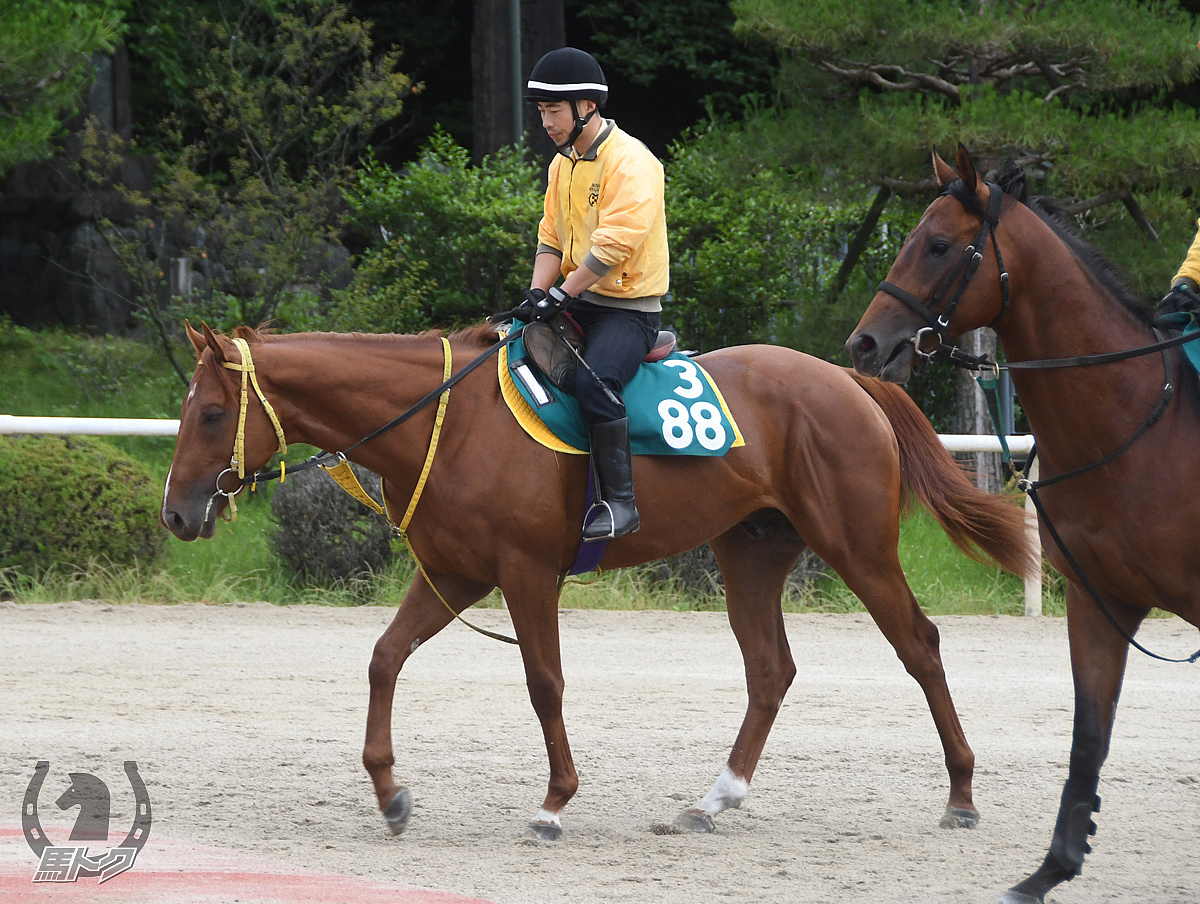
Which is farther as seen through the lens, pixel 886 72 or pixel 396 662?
pixel 886 72

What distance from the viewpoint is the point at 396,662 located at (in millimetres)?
4504

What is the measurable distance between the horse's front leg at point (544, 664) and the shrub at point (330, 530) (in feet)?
14.3

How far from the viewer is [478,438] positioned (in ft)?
14.6

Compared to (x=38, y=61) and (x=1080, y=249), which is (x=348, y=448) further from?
(x=38, y=61)

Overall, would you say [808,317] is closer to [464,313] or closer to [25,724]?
[464,313]

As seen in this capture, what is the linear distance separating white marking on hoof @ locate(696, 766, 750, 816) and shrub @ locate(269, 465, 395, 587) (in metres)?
4.38

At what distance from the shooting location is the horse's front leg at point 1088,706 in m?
3.70

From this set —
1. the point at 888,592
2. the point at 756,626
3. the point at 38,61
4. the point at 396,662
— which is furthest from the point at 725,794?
the point at 38,61

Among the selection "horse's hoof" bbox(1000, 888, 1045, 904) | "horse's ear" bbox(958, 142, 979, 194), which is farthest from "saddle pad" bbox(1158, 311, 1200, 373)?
"horse's hoof" bbox(1000, 888, 1045, 904)

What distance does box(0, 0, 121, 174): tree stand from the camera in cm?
1016

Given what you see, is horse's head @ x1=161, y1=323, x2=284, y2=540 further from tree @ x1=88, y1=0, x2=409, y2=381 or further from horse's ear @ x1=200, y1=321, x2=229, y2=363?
tree @ x1=88, y1=0, x2=409, y2=381

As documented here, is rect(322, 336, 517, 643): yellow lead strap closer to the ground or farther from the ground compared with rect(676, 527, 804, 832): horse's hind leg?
farther from the ground

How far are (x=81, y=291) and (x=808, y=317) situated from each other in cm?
966

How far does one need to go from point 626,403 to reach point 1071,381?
61.8 inches
